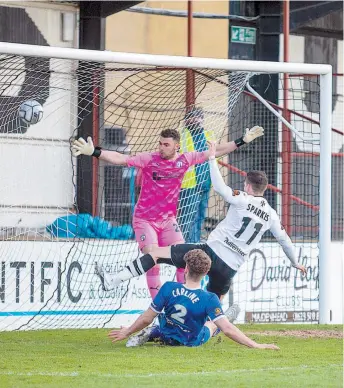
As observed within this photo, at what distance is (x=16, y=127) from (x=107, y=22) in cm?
439

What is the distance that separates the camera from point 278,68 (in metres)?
12.1

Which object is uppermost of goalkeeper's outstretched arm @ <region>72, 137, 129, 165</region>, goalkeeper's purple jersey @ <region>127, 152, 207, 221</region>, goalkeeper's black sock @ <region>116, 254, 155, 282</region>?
goalkeeper's outstretched arm @ <region>72, 137, 129, 165</region>

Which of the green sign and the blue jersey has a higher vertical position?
the green sign

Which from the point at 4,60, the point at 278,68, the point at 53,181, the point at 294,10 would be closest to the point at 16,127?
the point at 53,181

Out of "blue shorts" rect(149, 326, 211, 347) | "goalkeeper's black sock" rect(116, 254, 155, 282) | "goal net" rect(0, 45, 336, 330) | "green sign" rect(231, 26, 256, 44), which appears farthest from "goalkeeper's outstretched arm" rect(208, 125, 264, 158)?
"green sign" rect(231, 26, 256, 44)

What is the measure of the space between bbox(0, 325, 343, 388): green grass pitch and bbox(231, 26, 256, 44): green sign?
7.06 metres

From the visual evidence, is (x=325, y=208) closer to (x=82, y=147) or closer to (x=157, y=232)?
(x=157, y=232)

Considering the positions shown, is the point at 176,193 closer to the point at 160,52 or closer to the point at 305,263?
the point at 305,263

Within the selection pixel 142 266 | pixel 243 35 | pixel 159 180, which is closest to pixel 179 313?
pixel 142 266

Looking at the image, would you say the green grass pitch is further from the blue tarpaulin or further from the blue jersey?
the blue tarpaulin

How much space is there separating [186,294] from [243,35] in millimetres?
8545

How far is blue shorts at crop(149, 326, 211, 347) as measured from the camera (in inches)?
384

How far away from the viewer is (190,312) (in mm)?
9516

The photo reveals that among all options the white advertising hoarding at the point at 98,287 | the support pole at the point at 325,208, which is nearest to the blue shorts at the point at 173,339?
the white advertising hoarding at the point at 98,287
